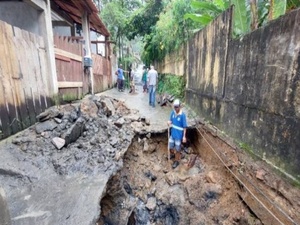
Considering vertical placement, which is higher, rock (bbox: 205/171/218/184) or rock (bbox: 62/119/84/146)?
rock (bbox: 62/119/84/146)

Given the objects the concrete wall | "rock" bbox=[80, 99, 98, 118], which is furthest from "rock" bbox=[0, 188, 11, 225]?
"rock" bbox=[80, 99, 98, 118]

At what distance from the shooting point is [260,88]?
367 centimetres

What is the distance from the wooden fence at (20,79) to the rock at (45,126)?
28 centimetres

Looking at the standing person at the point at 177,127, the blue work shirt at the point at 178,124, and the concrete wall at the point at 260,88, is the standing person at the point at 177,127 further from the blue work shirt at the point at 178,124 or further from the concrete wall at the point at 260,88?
the concrete wall at the point at 260,88

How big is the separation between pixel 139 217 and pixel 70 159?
6.40 feet

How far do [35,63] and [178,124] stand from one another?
3.87 meters

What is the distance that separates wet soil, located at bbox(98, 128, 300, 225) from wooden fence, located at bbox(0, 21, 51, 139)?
240 cm

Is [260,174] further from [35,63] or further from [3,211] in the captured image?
[35,63]

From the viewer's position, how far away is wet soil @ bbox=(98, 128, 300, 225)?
3471 millimetres

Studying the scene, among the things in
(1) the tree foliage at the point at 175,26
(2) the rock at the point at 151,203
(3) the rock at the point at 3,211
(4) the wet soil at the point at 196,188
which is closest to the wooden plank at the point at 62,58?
(4) the wet soil at the point at 196,188

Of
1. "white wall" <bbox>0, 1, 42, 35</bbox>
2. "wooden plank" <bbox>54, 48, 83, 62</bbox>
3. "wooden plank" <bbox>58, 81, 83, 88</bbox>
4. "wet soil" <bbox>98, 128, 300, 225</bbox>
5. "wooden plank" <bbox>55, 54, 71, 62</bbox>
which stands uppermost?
"white wall" <bbox>0, 1, 42, 35</bbox>

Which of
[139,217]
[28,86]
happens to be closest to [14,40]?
[28,86]

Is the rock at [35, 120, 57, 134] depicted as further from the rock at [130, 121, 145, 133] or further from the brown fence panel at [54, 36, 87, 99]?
the rock at [130, 121, 145, 133]

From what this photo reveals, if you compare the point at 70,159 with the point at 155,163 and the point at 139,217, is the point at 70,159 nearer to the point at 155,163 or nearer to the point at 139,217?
the point at 139,217
